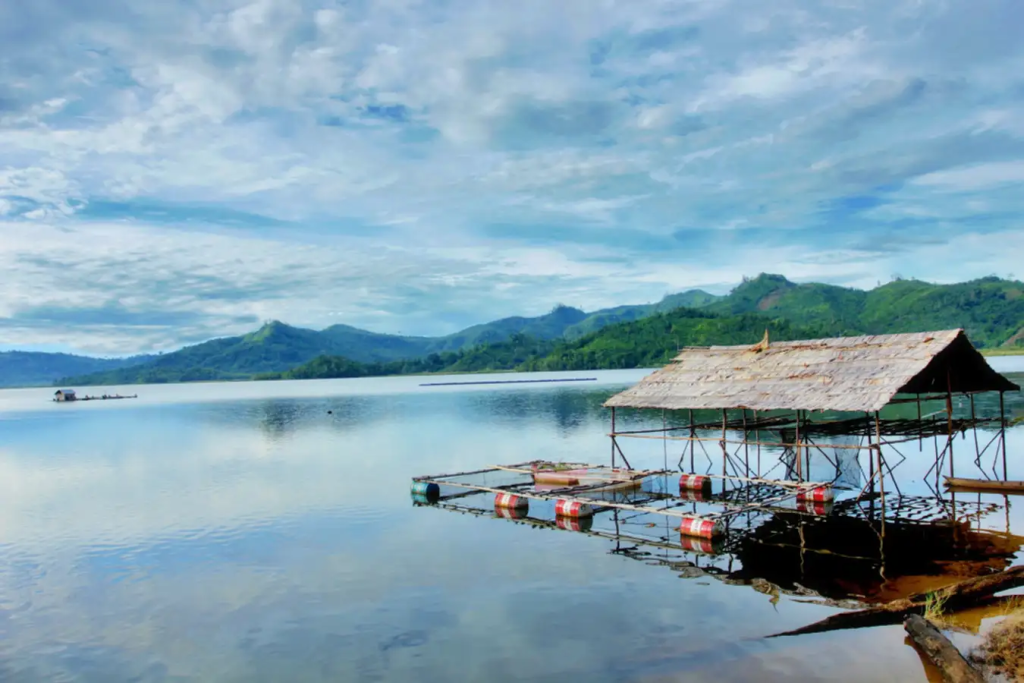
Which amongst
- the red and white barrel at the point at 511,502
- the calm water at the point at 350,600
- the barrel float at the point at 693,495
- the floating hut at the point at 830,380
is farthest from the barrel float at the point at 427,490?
the barrel float at the point at 693,495

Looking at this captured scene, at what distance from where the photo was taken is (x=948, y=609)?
15.6 metres

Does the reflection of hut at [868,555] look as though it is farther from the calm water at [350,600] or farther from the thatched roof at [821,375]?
the thatched roof at [821,375]

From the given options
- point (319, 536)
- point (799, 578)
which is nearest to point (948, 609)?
point (799, 578)

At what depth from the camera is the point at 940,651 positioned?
13.2 metres

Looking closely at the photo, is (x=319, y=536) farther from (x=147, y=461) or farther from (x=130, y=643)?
(x=147, y=461)

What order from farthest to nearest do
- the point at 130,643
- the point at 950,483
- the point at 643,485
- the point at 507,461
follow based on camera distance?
the point at 507,461 < the point at 643,485 < the point at 950,483 < the point at 130,643

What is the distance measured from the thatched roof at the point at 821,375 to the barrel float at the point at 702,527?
5.17 meters

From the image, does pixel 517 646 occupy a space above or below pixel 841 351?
below

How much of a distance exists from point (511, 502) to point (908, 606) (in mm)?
16190

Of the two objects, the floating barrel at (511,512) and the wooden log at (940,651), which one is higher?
the wooden log at (940,651)

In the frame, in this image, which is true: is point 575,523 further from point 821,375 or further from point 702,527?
point 821,375

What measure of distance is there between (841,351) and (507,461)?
22.0m

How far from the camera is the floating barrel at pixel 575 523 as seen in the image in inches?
1051

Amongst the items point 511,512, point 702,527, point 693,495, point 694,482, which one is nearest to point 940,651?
point 702,527
